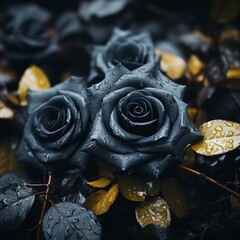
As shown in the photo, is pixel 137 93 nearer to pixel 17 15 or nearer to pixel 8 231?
pixel 8 231

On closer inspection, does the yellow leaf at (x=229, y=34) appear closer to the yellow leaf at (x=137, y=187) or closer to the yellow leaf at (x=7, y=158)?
the yellow leaf at (x=137, y=187)

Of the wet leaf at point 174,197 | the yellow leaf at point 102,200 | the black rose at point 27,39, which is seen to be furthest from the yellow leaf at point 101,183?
the black rose at point 27,39

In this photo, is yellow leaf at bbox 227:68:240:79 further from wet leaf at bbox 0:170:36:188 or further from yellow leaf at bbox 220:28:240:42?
wet leaf at bbox 0:170:36:188

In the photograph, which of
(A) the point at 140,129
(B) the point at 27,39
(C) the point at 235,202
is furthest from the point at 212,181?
(B) the point at 27,39

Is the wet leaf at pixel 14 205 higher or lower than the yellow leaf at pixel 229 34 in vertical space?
lower

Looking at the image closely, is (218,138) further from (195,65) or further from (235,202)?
(195,65)
